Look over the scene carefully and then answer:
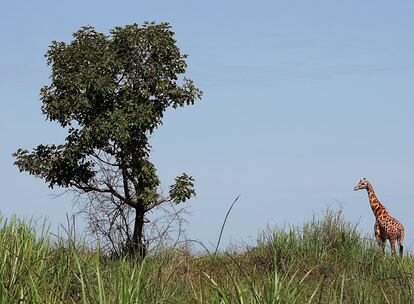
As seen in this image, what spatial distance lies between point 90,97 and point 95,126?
4.36ft

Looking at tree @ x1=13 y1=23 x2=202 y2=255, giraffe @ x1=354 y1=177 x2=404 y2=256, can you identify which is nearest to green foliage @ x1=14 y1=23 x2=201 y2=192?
tree @ x1=13 y1=23 x2=202 y2=255

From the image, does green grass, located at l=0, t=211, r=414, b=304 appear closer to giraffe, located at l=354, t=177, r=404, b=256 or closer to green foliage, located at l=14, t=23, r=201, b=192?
giraffe, located at l=354, t=177, r=404, b=256

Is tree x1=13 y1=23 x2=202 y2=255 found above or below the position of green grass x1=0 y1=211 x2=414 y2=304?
above

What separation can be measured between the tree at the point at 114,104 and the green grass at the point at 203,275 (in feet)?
29.4

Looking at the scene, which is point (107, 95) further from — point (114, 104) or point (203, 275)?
point (203, 275)

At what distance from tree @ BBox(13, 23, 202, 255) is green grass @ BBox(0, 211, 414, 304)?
29.4ft

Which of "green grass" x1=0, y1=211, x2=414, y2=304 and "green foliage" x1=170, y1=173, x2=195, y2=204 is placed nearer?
"green grass" x1=0, y1=211, x2=414, y2=304

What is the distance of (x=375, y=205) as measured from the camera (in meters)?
23.1

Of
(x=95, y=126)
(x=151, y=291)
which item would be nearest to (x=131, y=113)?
(x=95, y=126)

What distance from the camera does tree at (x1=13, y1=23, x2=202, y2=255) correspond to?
25.9 metres

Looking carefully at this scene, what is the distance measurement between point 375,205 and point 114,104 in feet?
30.5

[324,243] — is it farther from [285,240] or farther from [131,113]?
[131,113]

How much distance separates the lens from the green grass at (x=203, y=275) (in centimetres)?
591

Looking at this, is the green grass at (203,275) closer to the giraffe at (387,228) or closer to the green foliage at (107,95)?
the giraffe at (387,228)
